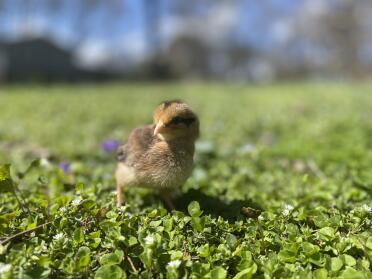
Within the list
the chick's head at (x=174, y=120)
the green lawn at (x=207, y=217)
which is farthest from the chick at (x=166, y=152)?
the green lawn at (x=207, y=217)

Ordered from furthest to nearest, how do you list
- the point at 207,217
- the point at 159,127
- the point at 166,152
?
the point at 166,152 < the point at 159,127 < the point at 207,217

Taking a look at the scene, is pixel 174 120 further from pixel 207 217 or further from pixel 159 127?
pixel 207 217

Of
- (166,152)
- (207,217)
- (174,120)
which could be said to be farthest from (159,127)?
(207,217)

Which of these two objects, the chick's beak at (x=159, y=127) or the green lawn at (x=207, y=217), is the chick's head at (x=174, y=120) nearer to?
the chick's beak at (x=159, y=127)

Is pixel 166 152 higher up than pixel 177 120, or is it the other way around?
pixel 177 120

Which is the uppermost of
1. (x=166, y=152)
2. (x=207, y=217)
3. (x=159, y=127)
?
(x=159, y=127)

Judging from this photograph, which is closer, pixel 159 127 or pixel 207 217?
pixel 207 217

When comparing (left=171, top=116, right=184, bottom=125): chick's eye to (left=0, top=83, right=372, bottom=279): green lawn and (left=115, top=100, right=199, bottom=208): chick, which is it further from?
(left=0, top=83, right=372, bottom=279): green lawn
